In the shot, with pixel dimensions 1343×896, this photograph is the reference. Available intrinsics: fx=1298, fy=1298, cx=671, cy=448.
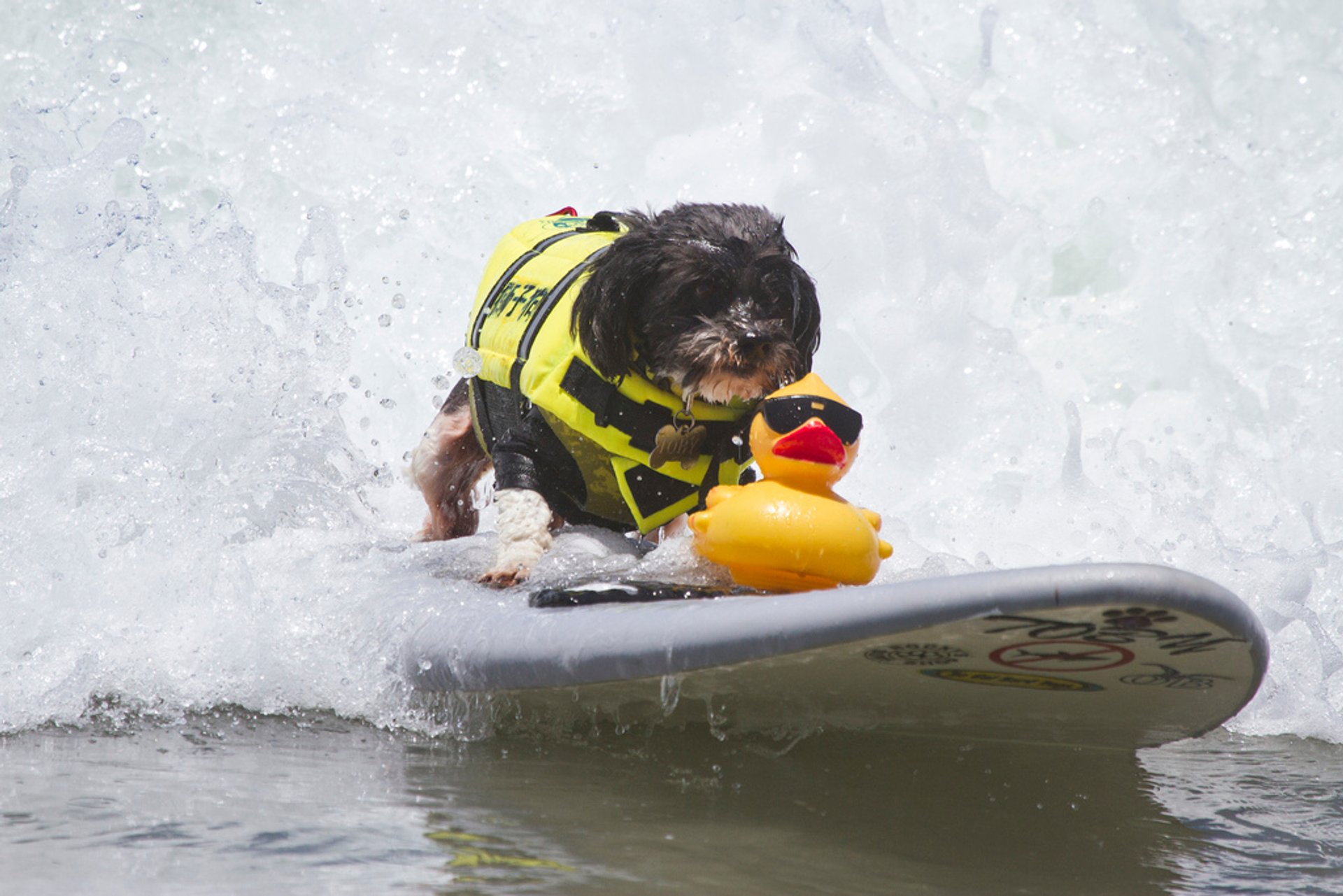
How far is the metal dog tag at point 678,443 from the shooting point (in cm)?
329

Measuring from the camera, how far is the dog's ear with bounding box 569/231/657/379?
3184 millimetres

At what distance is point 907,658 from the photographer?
7.09ft

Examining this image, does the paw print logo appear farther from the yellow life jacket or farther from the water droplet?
the water droplet

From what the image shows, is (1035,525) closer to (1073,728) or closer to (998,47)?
(1073,728)

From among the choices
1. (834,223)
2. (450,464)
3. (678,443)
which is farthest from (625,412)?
(834,223)

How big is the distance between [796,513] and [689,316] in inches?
28.5

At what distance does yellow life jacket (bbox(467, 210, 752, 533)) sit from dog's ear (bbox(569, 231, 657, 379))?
6cm

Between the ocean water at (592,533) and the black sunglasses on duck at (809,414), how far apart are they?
18.7 inches

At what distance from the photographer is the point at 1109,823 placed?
2.42m

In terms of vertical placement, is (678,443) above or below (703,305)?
below

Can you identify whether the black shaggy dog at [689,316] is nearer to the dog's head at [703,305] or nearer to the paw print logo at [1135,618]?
the dog's head at [703,305]

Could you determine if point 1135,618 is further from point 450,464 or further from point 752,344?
point 450,464

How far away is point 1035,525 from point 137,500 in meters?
3.47

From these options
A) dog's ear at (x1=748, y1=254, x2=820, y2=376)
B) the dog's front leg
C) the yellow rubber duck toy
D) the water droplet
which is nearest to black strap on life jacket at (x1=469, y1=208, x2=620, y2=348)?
the water droplet
